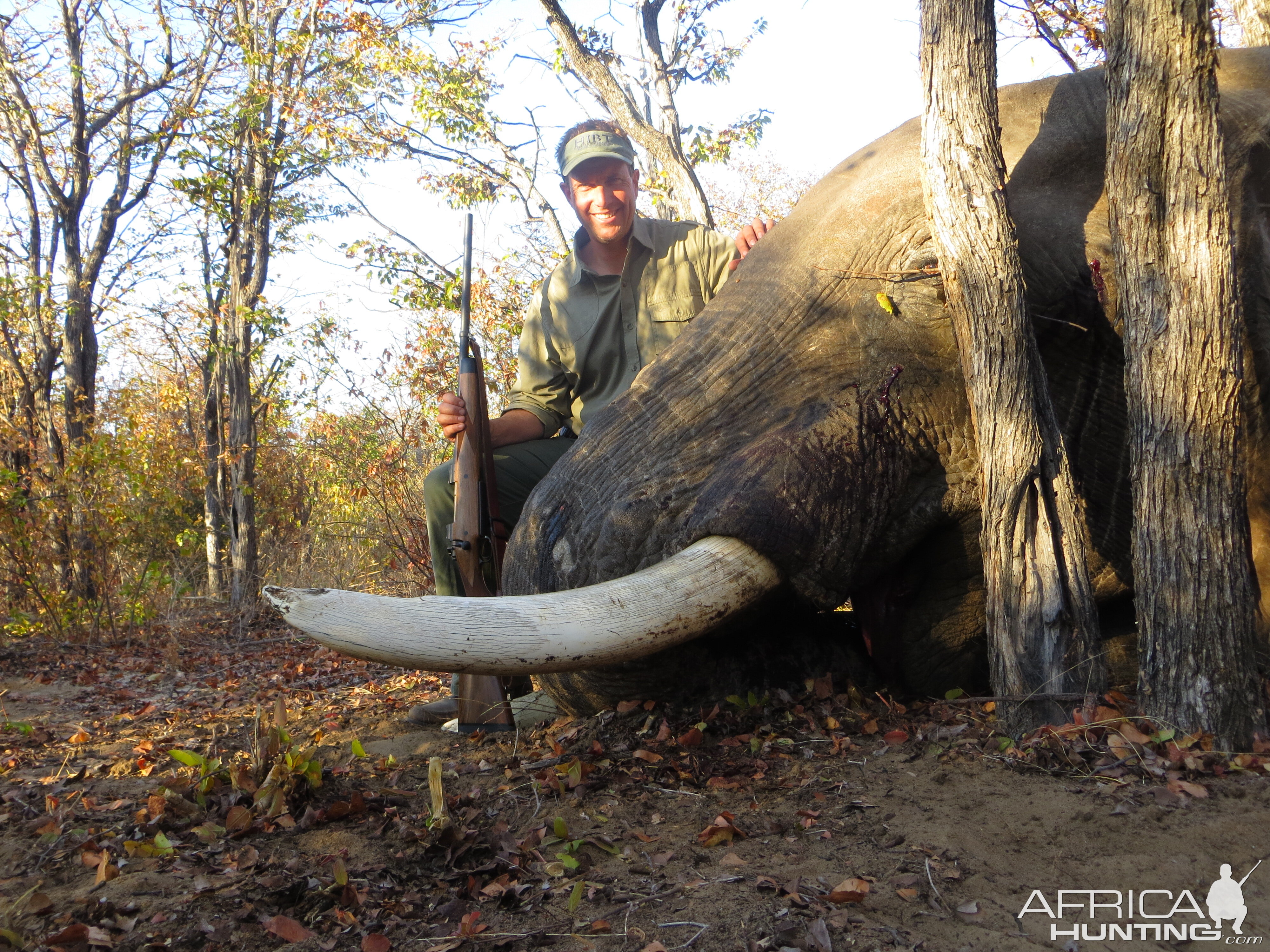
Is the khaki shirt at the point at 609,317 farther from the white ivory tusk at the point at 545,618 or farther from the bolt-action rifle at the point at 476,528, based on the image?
the white ivory tusk at the point at 545,618

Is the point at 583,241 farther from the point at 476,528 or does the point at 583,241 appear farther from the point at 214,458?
the point at 214,458

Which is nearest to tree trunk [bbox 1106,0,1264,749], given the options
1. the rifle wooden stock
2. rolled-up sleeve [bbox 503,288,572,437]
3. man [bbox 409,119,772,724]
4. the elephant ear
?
the elephant ear

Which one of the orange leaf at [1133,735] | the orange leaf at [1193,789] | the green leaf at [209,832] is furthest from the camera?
the orange leaf at [1133,735]

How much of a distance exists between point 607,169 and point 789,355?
1.78 m

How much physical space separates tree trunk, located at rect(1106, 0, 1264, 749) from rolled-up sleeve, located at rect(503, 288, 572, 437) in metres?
→ 2.56

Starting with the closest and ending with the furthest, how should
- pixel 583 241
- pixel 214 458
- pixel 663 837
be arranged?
pixel 663 837 → pixel 583 241 → pixel 214 458

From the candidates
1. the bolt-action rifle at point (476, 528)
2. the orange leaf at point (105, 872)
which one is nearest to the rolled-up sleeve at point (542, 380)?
the bolt-action rifle at point (476, 528)

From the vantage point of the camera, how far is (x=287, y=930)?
6.51 ft

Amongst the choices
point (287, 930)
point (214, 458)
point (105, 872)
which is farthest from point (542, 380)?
point (214, 458)

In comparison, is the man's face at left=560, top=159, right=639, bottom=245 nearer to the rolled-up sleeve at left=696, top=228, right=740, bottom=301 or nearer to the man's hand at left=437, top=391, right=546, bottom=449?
the rolled-up sleeve at left=696, top=228, right=740, bottom=301

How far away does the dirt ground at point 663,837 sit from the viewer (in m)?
1.99

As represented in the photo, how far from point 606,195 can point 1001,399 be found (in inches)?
89.7

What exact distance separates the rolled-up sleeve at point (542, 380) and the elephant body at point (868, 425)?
1.28 metres

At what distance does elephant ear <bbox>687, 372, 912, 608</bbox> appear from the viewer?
282 cm
